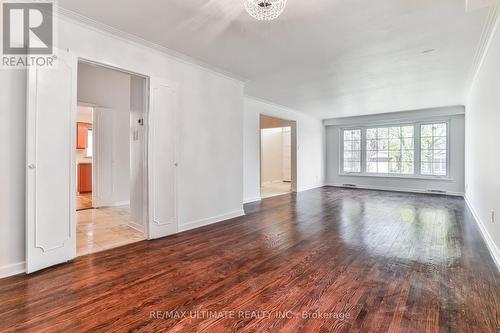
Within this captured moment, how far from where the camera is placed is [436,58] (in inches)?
147

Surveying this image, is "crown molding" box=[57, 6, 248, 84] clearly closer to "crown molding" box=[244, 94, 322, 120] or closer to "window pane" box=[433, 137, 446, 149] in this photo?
"crown molding" box=[244, 94, 322, 120]

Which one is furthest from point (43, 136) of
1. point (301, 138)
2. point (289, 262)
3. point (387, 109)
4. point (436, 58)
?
point (387, 109)

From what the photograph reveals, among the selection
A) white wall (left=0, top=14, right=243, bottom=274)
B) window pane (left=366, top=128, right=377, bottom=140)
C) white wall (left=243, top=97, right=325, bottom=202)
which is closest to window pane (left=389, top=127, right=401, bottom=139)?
window pane (left=366, top=128, right=377, bottom=140)

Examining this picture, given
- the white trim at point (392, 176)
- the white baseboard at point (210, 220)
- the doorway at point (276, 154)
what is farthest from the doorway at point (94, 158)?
the white trim at point (392, 176)

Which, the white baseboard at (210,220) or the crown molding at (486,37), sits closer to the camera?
the crown molding at (486,37)

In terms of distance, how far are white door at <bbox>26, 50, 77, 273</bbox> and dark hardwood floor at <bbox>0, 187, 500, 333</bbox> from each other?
0.84 ft

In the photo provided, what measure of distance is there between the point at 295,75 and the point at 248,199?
3.11 meters

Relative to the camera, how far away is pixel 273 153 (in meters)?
11.6

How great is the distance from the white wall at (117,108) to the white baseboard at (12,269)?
3354 millimetres

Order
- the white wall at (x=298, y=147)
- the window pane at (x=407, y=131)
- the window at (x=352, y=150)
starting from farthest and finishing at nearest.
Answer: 1. the window at (x=352, y=150)
2. the window pane at (x=407, y=131)
3. the white wall at (x=298, y=147)

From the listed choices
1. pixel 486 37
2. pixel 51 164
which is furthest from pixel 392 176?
pixel 51 164

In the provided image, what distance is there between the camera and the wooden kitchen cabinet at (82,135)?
304 inches

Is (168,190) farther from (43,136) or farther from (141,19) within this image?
(141,19)

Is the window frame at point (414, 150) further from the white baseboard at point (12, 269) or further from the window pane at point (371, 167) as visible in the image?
the white baseboard at point (12, 269)
